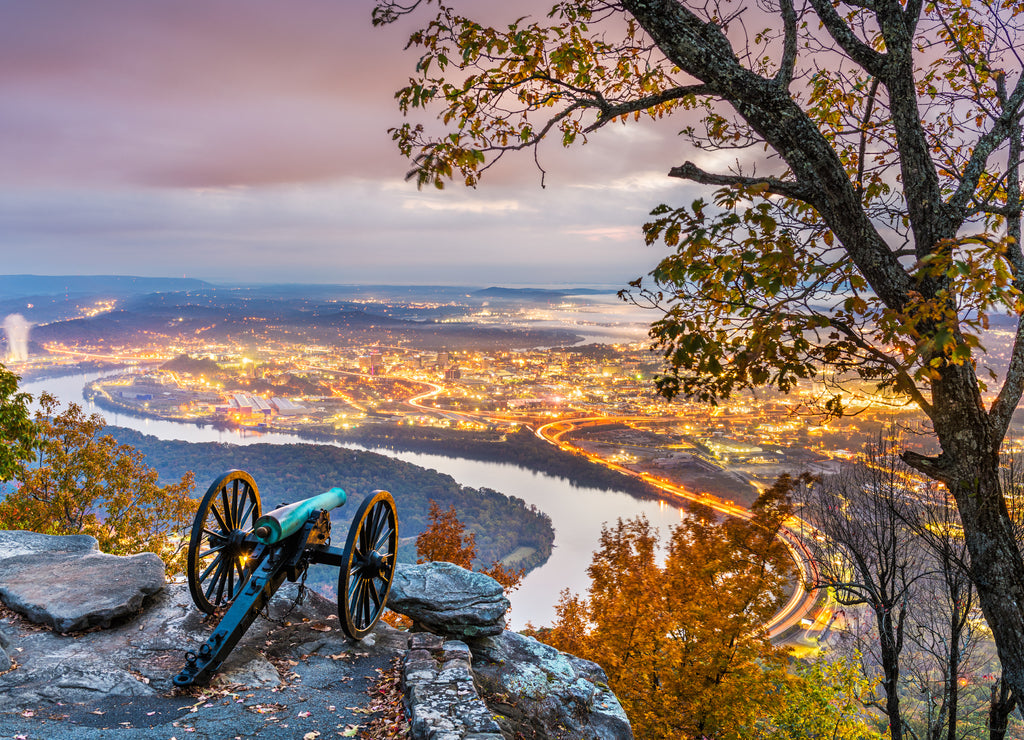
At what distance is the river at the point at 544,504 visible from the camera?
131 feet

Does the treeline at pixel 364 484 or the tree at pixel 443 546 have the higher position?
the tree at pixel 443 546

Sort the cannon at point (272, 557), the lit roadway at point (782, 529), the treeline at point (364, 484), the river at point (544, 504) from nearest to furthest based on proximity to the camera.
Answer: the cannon at point (272, 557) → the lit roadway at point (782, 529) → the river at point (544, 504) → the treeline at point (364, 484)

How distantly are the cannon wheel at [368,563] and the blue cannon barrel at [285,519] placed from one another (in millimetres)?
528

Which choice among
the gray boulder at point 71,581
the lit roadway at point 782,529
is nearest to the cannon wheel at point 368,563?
the gray boulder at point 71,581

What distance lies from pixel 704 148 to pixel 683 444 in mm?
64454

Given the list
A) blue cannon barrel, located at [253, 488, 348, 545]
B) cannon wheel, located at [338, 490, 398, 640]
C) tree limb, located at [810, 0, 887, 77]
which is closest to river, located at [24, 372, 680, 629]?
cannon wheel, located at [338, 490, 398, 640]

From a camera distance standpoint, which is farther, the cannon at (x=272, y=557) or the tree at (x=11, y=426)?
the tree at (x=11, y=426)

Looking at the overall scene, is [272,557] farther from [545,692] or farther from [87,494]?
[87,494]

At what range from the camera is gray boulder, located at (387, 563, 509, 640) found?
664 centimetres

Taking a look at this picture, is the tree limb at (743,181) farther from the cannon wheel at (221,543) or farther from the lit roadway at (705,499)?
the lit roadway at (705,499)

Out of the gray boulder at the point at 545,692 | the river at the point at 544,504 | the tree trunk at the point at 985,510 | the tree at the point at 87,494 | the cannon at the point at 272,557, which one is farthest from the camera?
the river at the point at 544,504

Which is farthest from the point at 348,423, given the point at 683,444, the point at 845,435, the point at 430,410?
the point at 845,435

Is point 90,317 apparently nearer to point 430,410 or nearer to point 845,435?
point 430,410

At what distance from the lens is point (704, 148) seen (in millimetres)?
4871
